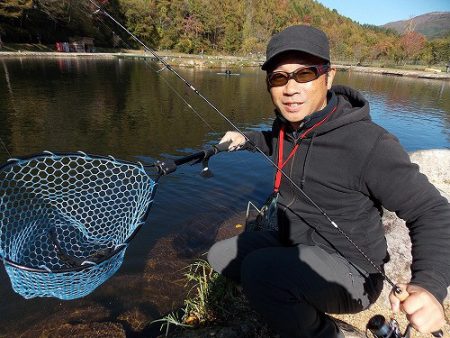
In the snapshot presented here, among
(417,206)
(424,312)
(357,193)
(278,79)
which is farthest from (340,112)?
(424,312)

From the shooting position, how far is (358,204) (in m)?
2.55

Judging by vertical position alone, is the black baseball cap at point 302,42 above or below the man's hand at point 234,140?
above

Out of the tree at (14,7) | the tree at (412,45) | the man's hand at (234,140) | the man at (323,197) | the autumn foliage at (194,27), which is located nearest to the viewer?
the man at (323,197)

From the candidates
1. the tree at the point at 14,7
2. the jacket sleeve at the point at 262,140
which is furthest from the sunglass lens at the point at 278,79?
the tree at the point at 14,7

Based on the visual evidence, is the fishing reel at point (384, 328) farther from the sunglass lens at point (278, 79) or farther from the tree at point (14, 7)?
the tree at point (14, 7)

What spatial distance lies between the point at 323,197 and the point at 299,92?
0.92m

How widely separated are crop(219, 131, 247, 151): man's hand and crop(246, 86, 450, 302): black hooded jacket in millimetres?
734

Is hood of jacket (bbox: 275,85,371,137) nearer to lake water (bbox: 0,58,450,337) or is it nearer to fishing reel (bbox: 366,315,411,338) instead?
fishing reel (bbox: 366,315,411,338)

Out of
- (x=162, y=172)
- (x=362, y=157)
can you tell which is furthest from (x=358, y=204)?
(x=162, y=172)

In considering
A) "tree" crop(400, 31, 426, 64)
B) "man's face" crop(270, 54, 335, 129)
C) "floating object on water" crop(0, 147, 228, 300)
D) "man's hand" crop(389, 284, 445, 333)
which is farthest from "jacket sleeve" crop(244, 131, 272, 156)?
"tree" crop(400, 31, 426, 64)

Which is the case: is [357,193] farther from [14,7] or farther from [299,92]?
[14,7]

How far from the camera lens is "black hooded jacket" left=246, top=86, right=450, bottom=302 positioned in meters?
2.01

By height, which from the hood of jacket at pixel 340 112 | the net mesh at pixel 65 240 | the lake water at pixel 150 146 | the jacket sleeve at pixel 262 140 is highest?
the hood of jacket at pixel 340 112

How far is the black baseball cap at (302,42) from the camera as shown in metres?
2.43
